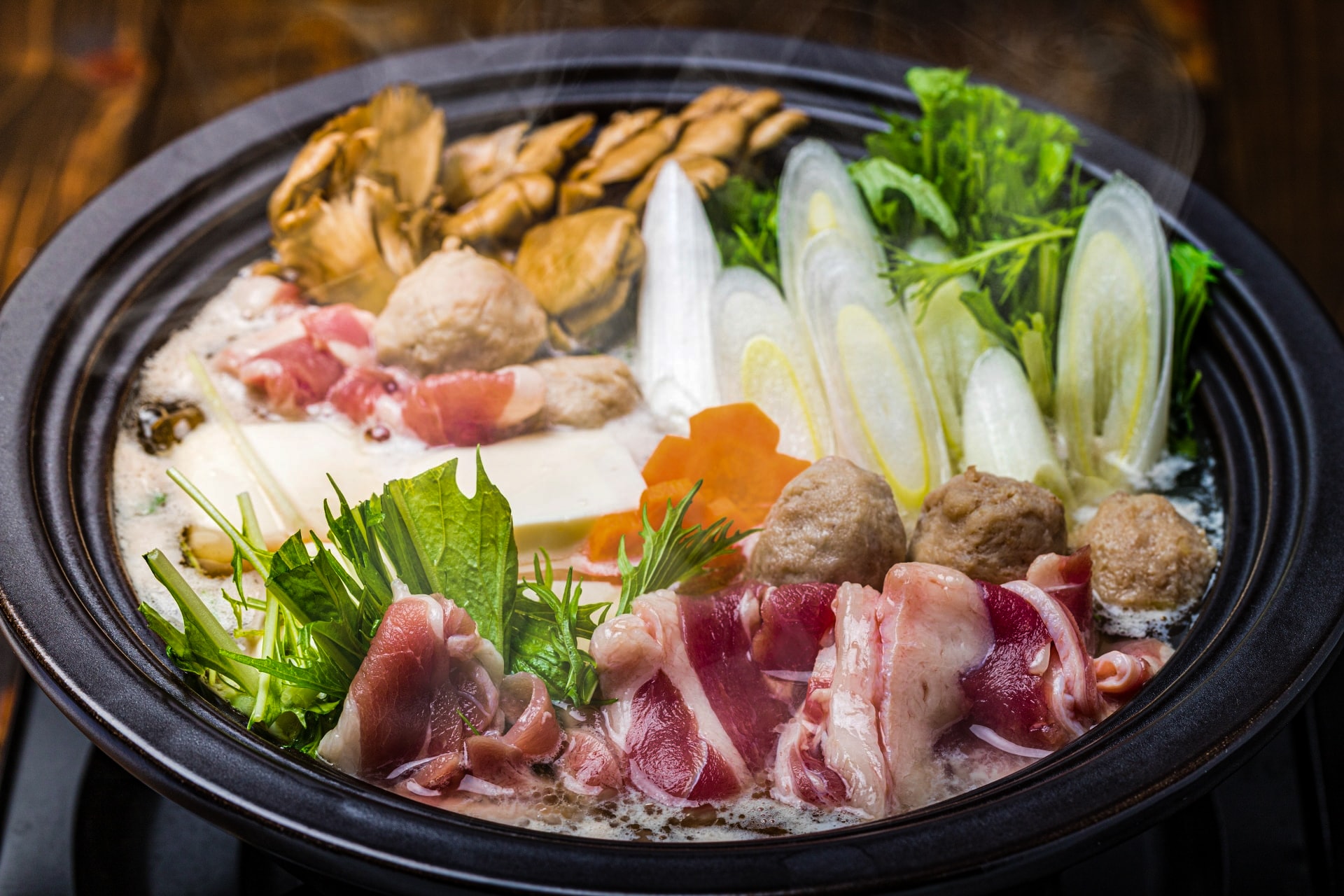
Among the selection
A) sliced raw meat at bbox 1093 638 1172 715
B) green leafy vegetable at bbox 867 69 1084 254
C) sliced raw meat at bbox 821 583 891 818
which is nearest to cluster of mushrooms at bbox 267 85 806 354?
green leafy vegetable at bbox 867 69 1084 254

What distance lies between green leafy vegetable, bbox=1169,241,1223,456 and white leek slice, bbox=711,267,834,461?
81 centimetres

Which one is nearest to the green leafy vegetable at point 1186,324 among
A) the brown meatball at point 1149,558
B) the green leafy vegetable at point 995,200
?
the green leafy vegetable at point 995,200

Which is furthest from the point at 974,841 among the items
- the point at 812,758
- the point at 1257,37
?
the point at 1257,37

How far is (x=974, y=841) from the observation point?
1515 mm

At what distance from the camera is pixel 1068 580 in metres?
1.97

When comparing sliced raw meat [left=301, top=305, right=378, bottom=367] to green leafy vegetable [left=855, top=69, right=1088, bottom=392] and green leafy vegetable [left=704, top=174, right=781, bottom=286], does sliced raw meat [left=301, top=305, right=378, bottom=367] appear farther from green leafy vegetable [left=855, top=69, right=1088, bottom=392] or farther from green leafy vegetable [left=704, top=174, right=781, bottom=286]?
green leafy vegetable [left=855, top=69, right=1088, bottom=392]

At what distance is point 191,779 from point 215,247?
164cm

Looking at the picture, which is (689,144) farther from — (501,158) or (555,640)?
(555,640)

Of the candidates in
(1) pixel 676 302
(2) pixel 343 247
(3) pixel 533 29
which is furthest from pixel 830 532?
(3) pixel 533 29

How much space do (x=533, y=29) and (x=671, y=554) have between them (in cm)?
213

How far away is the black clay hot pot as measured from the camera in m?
1.51

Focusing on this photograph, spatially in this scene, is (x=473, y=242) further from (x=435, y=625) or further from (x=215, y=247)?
(x=435, y=625)

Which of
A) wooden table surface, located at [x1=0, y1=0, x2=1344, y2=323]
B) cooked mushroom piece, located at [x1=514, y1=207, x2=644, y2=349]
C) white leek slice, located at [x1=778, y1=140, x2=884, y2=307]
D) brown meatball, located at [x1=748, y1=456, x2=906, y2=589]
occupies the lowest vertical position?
brown meatball, located at [x1=748, y1=456, x2=906, y2=589]

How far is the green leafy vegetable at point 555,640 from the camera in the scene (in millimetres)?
1838
